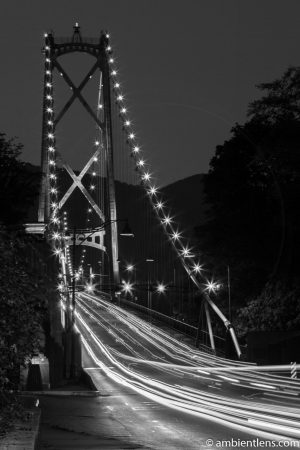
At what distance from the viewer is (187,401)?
84.5 ft

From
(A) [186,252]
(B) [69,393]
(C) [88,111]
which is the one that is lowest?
(B) [69,393]

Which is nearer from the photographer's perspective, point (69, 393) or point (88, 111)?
point (69, 393)

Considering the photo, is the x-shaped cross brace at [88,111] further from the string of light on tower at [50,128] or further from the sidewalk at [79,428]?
→ the sidewalk at [79,428]

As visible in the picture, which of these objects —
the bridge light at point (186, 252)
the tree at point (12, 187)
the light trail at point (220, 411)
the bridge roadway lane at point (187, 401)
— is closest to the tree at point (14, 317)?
the bridge roadway lane at point (187, 401)

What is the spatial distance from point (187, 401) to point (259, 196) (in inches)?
1613

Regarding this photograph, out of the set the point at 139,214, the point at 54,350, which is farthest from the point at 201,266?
the point at 139,214

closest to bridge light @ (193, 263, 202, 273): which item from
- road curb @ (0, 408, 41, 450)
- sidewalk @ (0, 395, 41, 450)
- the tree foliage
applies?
sidewalk @ (0, 395, 41, 450)

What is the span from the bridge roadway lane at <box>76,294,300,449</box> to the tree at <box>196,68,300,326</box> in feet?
22.9

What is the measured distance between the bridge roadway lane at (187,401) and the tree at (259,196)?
6994 millimetres

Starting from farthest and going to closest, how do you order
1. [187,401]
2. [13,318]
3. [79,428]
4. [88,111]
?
[88,111] < [187,401] < [79,428] < [13,318]

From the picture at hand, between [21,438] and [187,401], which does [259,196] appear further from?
[21,438]

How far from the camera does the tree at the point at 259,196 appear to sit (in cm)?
4931

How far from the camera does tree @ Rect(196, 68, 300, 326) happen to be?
162 ft

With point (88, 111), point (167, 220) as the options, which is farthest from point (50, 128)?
point (167, 220)
